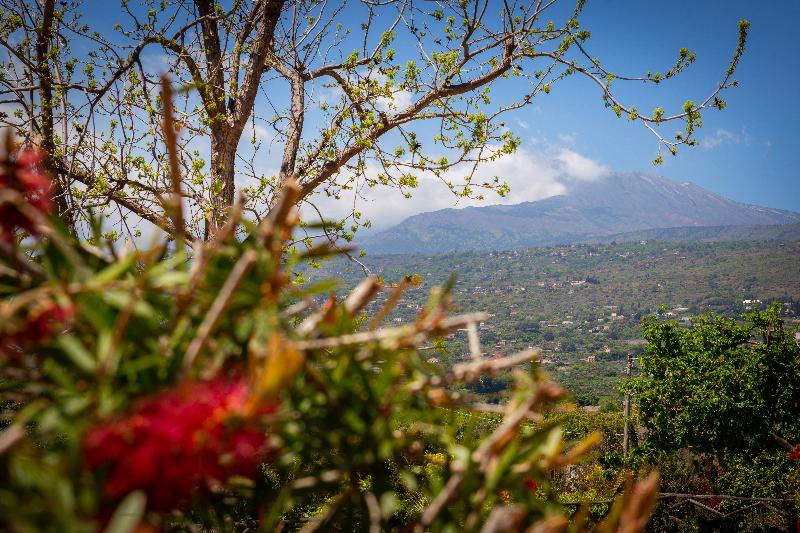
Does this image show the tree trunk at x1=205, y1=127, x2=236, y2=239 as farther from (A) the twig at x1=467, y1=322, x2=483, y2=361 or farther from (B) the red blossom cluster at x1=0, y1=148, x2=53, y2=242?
(A) the twig at x1=467, y1=322, x2=483, y2=361

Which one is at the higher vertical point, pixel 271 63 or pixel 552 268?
pixel 271 63

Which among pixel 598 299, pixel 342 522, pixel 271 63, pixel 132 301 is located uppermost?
pixel 271 63

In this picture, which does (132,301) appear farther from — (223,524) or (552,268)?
(552,268)

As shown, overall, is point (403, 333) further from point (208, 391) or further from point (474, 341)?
point (208, 391)

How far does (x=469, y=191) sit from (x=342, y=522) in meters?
5.35

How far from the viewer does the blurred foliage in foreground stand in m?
0.41

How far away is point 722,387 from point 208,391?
1447cm

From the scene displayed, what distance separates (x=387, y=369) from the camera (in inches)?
21.7

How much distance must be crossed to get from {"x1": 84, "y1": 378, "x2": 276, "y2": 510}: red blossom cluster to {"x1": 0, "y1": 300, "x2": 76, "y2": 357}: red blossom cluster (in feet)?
0.43

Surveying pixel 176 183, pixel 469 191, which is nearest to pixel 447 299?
pixel 176 183

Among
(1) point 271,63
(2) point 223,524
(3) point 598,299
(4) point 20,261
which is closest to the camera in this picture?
(4) point 20,261

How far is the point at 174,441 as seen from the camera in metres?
0.43

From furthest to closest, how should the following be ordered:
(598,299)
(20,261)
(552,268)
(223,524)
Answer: (552,268)
(598,299)
(223,524)
(20,261)

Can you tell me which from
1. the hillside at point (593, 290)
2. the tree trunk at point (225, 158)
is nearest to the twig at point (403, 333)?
the tree trunk at point (225, 158)
